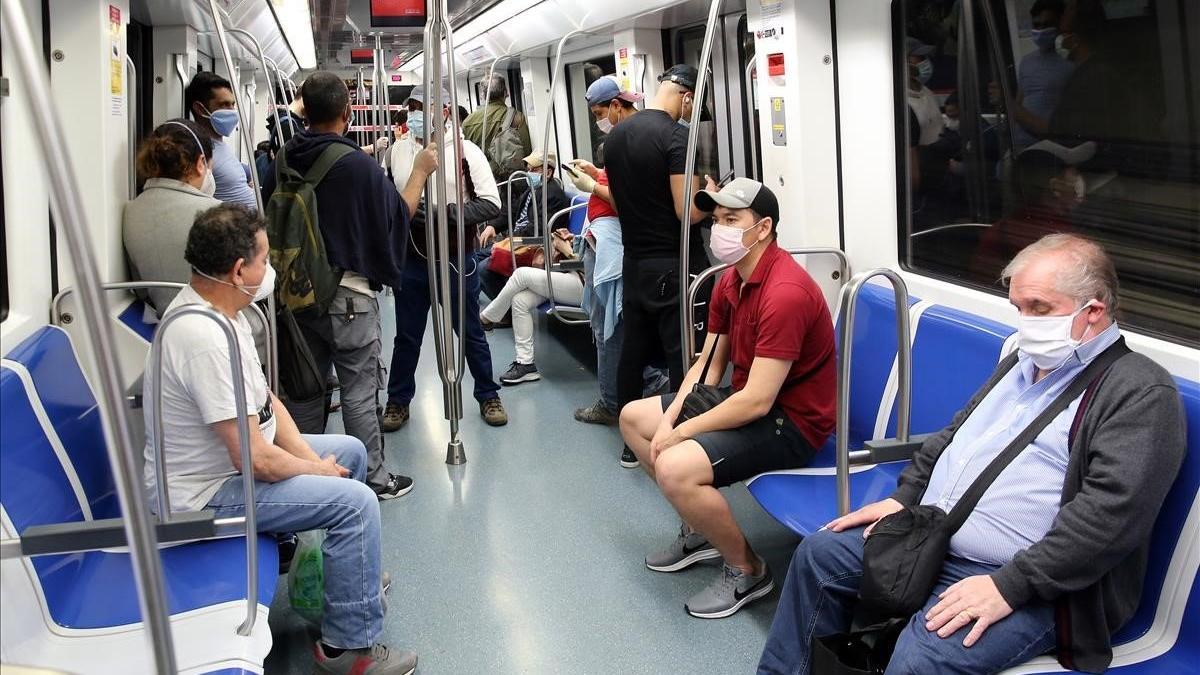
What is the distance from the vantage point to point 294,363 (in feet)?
12.6

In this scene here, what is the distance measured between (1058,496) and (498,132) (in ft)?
23.0

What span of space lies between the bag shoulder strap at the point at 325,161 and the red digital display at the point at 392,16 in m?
2.83

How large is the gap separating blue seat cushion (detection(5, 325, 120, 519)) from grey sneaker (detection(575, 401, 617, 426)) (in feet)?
9.42

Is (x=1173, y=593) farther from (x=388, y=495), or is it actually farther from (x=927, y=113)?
(x=388, y=495)

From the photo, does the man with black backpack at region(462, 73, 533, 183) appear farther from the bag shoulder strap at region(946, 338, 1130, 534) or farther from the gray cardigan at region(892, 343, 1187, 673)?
the gray cardigan at region(892, 343, 1187, 673)

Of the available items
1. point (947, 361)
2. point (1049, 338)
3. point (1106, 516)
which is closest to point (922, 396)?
point (947, 361)

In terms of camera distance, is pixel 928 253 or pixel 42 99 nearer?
pixel 42 99

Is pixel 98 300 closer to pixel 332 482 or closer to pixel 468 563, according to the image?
pixel 332 482

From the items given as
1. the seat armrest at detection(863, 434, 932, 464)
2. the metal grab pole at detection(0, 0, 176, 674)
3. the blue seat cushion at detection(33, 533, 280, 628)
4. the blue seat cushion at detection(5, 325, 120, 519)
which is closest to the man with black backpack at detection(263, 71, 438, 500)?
the blue seat cushion at detection(5, 325, 120, 519)

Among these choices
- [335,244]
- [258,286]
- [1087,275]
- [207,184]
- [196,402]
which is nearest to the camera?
[1087,275]

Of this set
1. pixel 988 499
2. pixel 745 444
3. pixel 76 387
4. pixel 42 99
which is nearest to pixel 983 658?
pixel 988 499

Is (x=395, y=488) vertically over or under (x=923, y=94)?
under

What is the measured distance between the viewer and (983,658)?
214 centimetres

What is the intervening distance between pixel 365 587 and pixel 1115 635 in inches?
75.2
